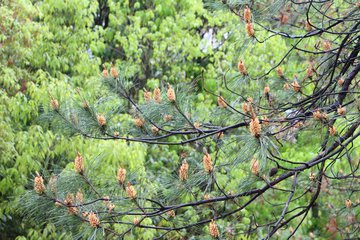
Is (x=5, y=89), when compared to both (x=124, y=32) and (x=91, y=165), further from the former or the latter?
(x=91, y=165)

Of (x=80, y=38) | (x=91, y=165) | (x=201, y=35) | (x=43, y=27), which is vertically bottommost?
(x=91, y=165)

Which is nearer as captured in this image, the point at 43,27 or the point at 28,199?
the point at 28,199

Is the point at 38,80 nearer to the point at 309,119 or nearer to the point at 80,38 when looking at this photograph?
the point at 80,38

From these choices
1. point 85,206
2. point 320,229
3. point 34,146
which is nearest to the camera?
point 85,206

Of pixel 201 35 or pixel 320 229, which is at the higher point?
pixel 201 35

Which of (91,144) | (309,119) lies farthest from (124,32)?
(309,119)

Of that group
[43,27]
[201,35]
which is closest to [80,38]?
[43,27]

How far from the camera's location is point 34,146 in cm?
517

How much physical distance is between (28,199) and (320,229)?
498 centimetres

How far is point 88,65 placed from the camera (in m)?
5.96

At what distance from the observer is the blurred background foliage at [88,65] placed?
514 centimetres

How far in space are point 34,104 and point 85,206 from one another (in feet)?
9.15

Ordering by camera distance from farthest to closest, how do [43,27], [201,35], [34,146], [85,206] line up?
[201,35] < [43,27] < [34,146] < [85,206]

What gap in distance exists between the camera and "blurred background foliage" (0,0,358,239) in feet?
16.9
